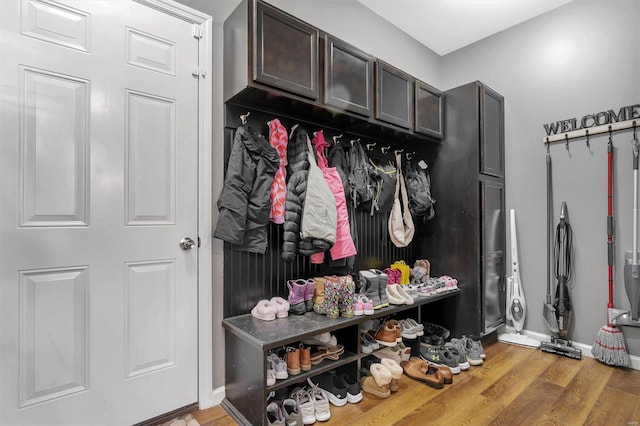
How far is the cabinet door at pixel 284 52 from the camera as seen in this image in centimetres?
169

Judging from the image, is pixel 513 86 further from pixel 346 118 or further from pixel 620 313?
pixel 620 313

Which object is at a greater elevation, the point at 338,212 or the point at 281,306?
the point at 338,212

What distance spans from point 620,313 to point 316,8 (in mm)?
3201

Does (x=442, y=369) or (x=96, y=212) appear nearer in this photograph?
(x=96, y=212)

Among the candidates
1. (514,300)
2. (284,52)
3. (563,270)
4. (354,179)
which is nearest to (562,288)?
(563,270)

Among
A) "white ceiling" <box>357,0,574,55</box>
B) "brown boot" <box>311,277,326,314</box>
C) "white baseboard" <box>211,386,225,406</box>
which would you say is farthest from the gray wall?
"white baseboard" <box>211,386,225,406</box>

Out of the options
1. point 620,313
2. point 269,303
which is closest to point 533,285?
point 620,313

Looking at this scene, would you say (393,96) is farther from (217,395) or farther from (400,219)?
(217,395)

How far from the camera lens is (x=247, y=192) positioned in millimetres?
1821

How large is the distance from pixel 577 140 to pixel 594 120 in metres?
0.18

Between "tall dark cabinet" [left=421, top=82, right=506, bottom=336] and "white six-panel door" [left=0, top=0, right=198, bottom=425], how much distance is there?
213cm

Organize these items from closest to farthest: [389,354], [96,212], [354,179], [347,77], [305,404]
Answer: [96,212], [305,404], [347,77], [389,354], [354,179]

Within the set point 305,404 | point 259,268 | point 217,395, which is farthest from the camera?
point 259,268

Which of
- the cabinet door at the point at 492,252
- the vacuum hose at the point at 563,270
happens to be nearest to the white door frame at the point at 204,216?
the cabinet door at the point at 492,252
